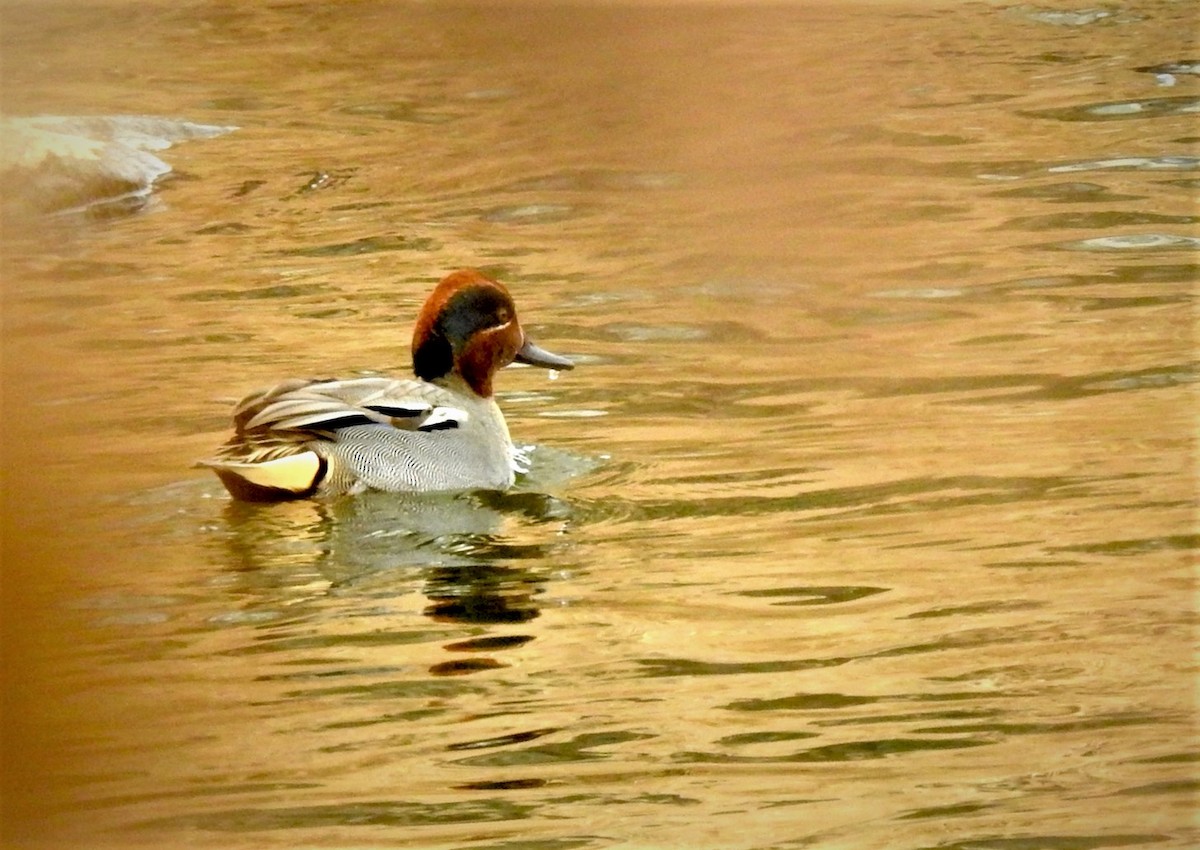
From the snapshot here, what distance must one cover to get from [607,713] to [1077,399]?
2742mm

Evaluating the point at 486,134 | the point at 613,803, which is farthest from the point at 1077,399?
the point at 486,134

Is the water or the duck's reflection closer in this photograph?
the water

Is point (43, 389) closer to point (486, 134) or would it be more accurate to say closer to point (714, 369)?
point (714, 369)

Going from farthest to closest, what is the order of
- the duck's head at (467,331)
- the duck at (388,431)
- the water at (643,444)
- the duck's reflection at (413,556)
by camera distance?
1. the duck's head at (467,331)
2. the duck at (388,431)
3. the duck's reflection at (413,556)
4. the water at (643,444)

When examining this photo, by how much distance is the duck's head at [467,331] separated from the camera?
19.2 ft

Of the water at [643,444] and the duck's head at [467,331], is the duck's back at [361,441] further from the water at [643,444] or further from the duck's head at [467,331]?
the duck's head at [467,331]

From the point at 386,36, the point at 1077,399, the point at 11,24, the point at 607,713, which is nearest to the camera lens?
the point at 11,24

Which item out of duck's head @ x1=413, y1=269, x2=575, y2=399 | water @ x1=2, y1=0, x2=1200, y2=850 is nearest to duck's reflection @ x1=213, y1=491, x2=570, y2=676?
water @ x1=2, y1=0, x2=1200, y2=850

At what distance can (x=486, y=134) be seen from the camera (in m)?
10.8

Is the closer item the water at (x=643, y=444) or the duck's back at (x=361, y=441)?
the water at (x=643, y=444)

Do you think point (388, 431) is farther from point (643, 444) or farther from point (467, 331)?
point (643, 444)

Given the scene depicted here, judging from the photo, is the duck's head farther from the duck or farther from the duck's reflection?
the duck's reflection

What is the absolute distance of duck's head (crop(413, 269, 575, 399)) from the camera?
585cm

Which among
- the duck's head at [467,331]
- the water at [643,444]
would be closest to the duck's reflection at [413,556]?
the water at [643,444]
